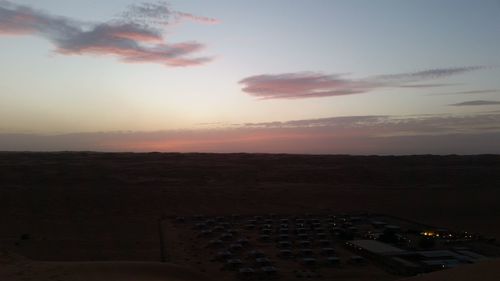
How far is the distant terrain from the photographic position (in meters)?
30.4

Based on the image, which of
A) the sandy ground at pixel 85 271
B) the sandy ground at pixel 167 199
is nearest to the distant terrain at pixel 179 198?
the sandy ground at pixel 167 199

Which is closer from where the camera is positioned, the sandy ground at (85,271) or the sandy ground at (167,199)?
the sandy ground at (85,271)

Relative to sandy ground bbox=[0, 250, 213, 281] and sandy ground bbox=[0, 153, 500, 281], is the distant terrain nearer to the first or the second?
sandy ground bbox=[0, 153, 500, 281]

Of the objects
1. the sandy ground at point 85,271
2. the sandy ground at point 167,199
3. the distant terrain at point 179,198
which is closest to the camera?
the sandy ground at point 85,271

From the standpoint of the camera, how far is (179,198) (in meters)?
48.5

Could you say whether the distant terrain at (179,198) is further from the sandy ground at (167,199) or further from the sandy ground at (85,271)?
the sandy ground at (85,271)

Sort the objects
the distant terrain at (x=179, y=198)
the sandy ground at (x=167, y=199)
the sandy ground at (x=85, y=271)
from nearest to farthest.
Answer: the sandy ground at (x=85, y=271), the sandy ground at (x=167, y=199), the distant terrain at (x=179, y=198)

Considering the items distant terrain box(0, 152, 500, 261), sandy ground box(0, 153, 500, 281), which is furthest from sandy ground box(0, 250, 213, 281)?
distant terrain box(0, 152, 500, 261)

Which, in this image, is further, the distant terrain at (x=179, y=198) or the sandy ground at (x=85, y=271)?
the distant terrain at (x=179, y=198)

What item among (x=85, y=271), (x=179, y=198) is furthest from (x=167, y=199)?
(x=85, y=271)

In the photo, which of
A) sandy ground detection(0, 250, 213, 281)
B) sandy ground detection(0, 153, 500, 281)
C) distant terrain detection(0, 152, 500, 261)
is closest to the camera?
sandy ground detection(0, 250, 213, 281)

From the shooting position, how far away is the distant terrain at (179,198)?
30434mm

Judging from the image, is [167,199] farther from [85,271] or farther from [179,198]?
[85,271]

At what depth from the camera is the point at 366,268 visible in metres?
23.5
